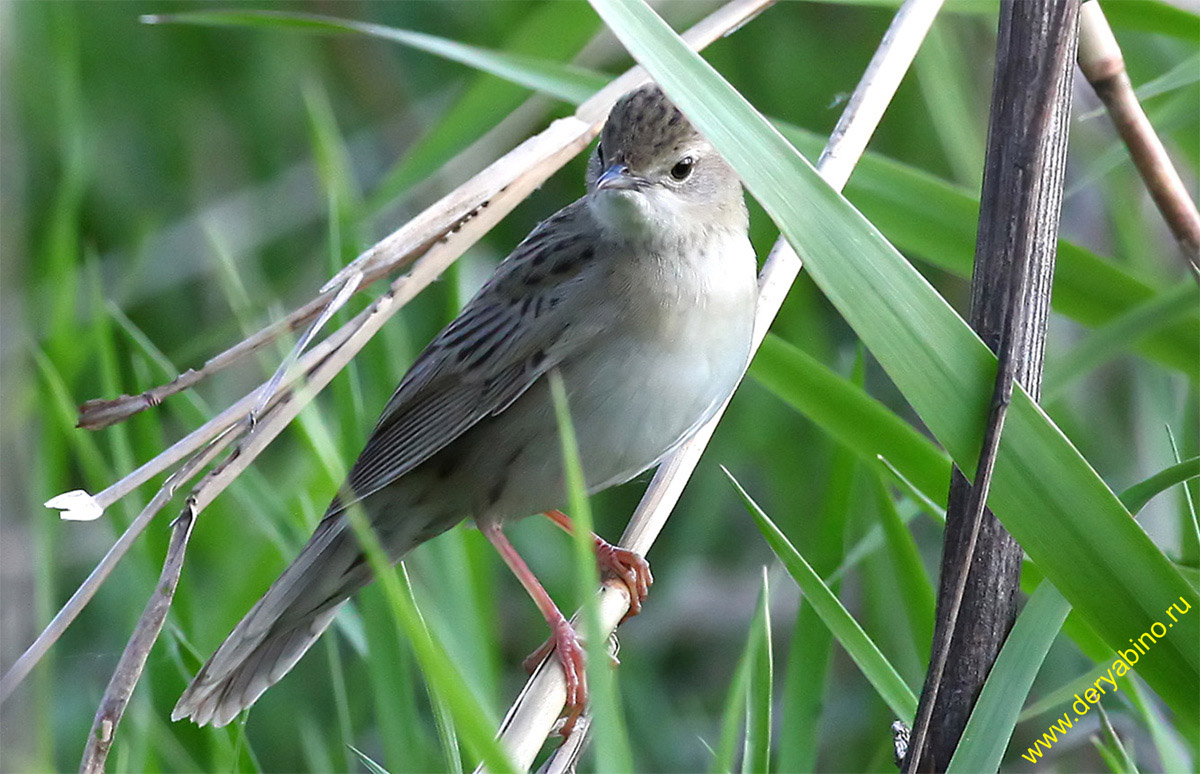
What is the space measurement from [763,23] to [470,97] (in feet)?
7.02

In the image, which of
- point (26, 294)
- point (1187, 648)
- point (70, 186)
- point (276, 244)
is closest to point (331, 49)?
point (276, 244)

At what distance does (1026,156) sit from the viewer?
1.54 m

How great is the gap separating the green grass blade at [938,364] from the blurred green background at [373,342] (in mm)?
309

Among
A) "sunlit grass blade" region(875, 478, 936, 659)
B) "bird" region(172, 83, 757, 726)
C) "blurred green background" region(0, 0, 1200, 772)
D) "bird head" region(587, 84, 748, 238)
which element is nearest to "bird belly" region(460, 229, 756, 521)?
"bird" region(172, 83, 757, 726)

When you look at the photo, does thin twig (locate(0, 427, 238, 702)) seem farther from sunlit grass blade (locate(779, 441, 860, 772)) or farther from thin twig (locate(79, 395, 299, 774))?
sunlit grass blade (locate(779, 441, 860, 772))

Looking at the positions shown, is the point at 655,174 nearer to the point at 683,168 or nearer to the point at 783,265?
the point at 683,168

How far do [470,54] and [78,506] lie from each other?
101 cm

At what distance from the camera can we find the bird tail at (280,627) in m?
2.18

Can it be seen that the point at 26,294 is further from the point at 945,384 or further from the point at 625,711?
the point at 945,384

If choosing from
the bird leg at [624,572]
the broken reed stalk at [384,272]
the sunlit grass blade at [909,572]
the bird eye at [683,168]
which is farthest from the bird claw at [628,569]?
the bird eye at [683,168]

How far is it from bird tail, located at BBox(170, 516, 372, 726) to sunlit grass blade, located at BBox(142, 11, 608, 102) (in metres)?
0.80

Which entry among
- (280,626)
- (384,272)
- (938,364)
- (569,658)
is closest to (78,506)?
(384,272)

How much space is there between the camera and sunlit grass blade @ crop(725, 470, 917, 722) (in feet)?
5.55

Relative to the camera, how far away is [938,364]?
4.73 ft
